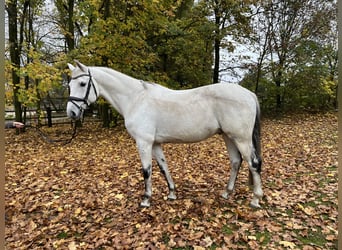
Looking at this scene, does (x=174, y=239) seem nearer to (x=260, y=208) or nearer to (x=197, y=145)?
(x=260, y=208)

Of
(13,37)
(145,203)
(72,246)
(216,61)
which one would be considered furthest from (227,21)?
(72,246)

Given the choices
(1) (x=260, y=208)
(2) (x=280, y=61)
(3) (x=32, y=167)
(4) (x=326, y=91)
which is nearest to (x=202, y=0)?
(2) (x=280, y=61)

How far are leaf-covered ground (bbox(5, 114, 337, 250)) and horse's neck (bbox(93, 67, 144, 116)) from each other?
159 cm

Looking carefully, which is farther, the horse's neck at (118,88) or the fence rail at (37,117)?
the fence rail at (37,117)

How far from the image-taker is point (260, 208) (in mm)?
3570

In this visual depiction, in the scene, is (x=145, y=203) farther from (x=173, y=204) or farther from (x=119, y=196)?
(x=119, y=196)

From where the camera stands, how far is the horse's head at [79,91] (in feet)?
11.0

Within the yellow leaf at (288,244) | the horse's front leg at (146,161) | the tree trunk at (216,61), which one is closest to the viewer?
the yellow leaf at (288,244)

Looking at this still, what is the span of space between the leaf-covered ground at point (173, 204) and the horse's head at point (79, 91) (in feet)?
5.00

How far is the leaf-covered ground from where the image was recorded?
9.73 feet

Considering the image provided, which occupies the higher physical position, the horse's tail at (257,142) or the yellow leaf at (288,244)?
the horse's tail at (257,142)

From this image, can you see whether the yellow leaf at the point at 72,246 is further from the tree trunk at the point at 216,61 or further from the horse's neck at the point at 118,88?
the tree trunk at the point at 216,61

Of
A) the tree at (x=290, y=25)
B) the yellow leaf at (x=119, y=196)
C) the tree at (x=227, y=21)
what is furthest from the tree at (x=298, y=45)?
the yellow leaf at (x=119, y=196)

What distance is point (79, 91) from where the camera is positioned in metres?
3.38
